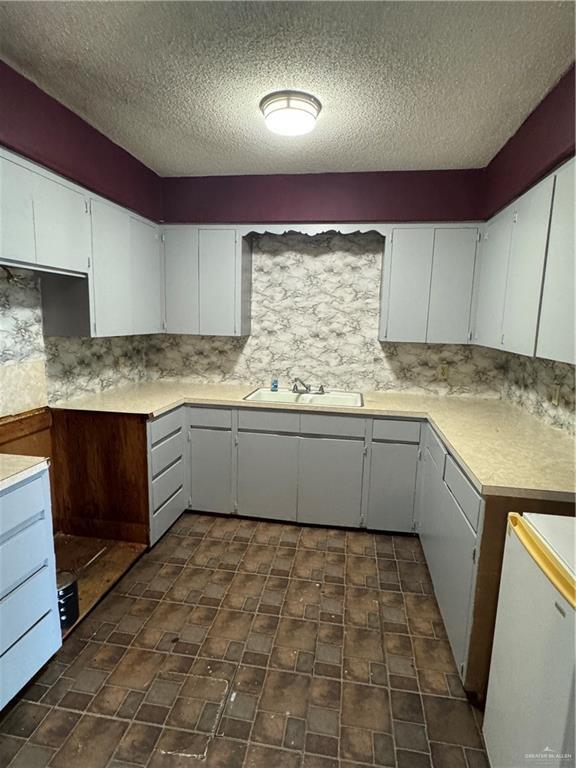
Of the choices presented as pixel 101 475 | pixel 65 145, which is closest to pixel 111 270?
pixel 65 145

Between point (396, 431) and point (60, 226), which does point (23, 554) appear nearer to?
point (60, 226)

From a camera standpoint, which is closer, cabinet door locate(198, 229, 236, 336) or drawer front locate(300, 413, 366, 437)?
drawer front locate(300, 413, 366, 437)

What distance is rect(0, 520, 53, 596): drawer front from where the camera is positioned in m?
1.43

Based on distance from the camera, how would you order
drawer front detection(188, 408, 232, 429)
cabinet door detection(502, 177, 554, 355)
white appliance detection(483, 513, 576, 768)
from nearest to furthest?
white appliance detection(483, 513, 576, 768)
cabinet door detection(502, 177, 554, 355)
drawer front detection(188, 408, 232, 429)

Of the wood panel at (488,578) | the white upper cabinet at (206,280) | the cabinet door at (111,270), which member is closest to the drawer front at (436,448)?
the wood panel at (488,578)

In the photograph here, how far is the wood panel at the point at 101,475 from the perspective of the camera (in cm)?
250

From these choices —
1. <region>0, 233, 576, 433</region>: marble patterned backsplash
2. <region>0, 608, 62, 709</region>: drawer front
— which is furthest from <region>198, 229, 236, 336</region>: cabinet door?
<region>0, 608, 62, 709</region>: drawer front

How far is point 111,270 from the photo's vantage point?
2576 mm

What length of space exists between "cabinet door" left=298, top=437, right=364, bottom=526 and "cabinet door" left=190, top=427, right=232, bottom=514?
550mm

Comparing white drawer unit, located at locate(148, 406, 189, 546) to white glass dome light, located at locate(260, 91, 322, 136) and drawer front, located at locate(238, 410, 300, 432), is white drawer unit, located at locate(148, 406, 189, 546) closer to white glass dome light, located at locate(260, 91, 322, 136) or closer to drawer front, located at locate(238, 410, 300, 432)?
drawer front, located at locate(238, 410, 300, 432)

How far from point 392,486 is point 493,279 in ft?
5.00

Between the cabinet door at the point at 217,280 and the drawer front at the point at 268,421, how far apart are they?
719 mm

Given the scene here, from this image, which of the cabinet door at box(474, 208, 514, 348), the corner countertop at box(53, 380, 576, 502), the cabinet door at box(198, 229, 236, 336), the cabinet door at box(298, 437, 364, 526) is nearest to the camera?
the corner countertop at box(53, 380, 576, 502)

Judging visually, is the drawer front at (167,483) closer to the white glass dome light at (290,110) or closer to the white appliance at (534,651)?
the white appliance at (534,651)
